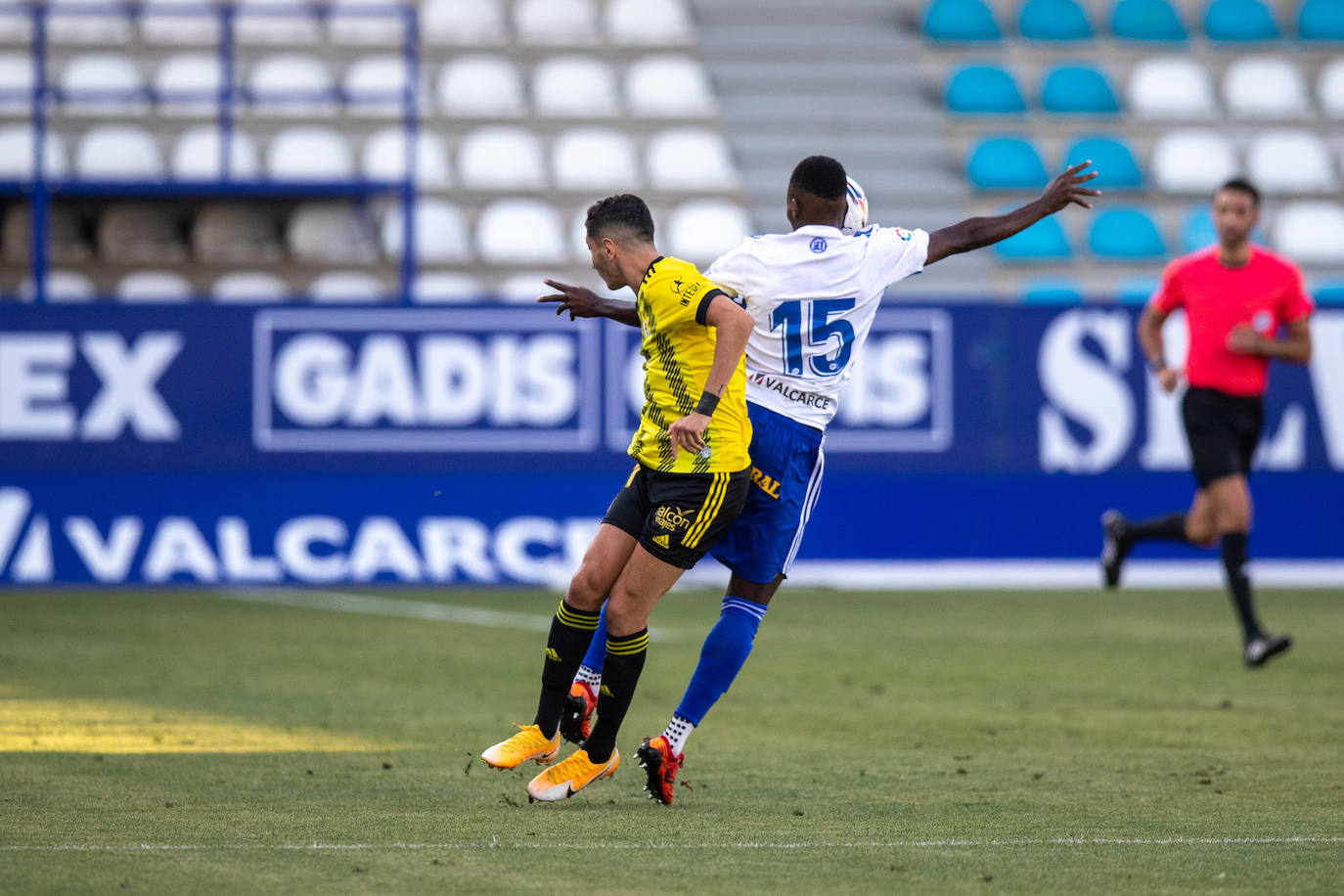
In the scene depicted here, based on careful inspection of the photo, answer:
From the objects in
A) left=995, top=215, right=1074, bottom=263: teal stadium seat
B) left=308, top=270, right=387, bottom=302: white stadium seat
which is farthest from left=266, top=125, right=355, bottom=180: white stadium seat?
left=995, top=215, right=1074, bottom=263: teal stadium seat

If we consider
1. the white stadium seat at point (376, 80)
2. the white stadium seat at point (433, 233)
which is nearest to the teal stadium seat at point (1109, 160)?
the white stadium seat at point (433, 233)

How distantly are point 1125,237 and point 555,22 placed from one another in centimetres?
613

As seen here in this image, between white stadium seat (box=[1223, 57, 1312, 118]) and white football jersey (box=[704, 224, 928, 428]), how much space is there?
560 inches

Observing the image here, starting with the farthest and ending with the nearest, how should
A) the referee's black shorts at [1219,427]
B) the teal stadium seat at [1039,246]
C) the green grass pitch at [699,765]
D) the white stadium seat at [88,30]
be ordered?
the white stadium seat at [88,30] < the teal stadium seat at [1039,246] < the referee's black shorts at [1219,427] < the green grass pitch at [699,765]

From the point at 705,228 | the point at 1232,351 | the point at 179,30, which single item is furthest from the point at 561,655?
the point at 179,30

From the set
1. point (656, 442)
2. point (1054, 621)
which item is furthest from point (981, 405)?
point (656, 442)

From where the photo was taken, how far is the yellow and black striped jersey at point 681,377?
5.29 meters

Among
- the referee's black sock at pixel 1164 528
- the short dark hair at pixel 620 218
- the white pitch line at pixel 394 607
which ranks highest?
the short dark hair at pixel 620 218

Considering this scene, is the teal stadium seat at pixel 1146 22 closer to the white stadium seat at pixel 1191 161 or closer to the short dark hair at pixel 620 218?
the white stadium seat at pixel 1191 161

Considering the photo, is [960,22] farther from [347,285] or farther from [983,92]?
[347,285]

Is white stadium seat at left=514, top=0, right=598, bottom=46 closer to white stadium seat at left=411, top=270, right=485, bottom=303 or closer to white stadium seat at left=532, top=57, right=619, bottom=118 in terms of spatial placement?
white stadium seat at left=532, top=57, right=619, bottom=118

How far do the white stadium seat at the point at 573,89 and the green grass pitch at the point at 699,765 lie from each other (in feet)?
26.6

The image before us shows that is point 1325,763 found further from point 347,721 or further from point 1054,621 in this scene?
point 1054,621

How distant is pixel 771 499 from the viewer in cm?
565
